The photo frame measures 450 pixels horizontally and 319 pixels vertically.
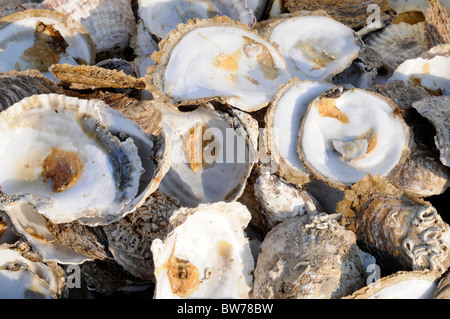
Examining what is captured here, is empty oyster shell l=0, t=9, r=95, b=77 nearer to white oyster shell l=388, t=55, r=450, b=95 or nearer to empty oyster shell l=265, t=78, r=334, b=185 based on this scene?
empty oyster shell l=265, t=78, r=334, b=185

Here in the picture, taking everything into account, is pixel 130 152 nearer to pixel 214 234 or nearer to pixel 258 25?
pixel 214 234

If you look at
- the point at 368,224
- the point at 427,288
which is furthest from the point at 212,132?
the point at 427,288

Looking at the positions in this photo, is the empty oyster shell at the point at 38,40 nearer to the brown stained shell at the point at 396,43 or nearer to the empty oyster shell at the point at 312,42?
the empty oyster shell at the point at 312,42

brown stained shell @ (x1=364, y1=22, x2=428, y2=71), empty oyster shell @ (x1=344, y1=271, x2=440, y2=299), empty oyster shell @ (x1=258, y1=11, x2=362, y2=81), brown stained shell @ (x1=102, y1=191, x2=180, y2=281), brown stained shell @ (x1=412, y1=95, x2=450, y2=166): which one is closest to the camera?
empty oyster shell @ (x1=344, y1=271, x2=440, y2=299)

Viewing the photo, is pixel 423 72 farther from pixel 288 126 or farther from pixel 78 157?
pixel 78 157

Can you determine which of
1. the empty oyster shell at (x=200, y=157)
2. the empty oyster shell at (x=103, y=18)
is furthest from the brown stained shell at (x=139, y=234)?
the empty oyster shell at (x=103, y=18)

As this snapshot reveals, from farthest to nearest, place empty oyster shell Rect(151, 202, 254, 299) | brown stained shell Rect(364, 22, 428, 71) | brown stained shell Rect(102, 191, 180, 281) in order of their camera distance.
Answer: brown stained shell Rect(364, 22, 428, 71) < brown stained shell Rect(102, 191, 180, 281) < empty oyster shell Rect(151, 202, 254, 299)

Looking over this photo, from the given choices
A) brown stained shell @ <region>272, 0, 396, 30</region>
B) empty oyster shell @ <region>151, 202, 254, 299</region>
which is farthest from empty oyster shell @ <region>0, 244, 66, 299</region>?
brown stained shell @ <region>272, 0, 396, 30</region>
